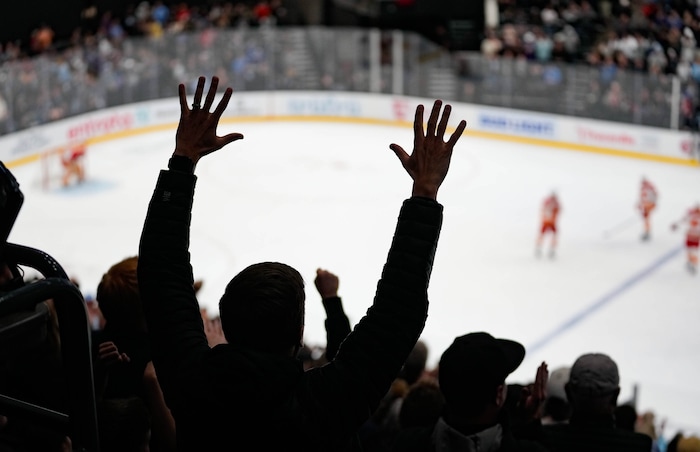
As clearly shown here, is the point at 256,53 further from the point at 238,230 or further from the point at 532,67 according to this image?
the point at 238,230

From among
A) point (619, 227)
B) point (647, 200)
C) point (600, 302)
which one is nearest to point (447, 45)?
point (619, 227)

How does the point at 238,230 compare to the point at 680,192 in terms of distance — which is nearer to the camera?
the point at 238,230

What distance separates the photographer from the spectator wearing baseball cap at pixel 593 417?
11.0 feet

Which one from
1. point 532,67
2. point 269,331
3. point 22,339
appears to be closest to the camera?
point 22,339

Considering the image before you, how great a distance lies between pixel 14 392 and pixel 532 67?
17988 mm

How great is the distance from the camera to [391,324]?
2123 millimetres

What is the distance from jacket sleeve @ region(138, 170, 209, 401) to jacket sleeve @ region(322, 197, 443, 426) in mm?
318

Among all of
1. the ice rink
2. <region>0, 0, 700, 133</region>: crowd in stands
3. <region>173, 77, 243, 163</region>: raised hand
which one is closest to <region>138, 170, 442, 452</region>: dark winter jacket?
<region>173, 77, 243, 163</region>: raised hand

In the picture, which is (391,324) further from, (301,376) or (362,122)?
(362,122)

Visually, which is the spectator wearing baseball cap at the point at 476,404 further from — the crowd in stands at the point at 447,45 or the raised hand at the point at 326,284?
the crowd in stands at the point at 447,45

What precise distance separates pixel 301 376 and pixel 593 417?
1638 millimetres

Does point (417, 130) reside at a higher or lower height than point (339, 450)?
higher

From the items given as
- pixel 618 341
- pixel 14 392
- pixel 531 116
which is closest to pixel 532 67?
pixel 531 116

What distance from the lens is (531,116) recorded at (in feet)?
66.6
